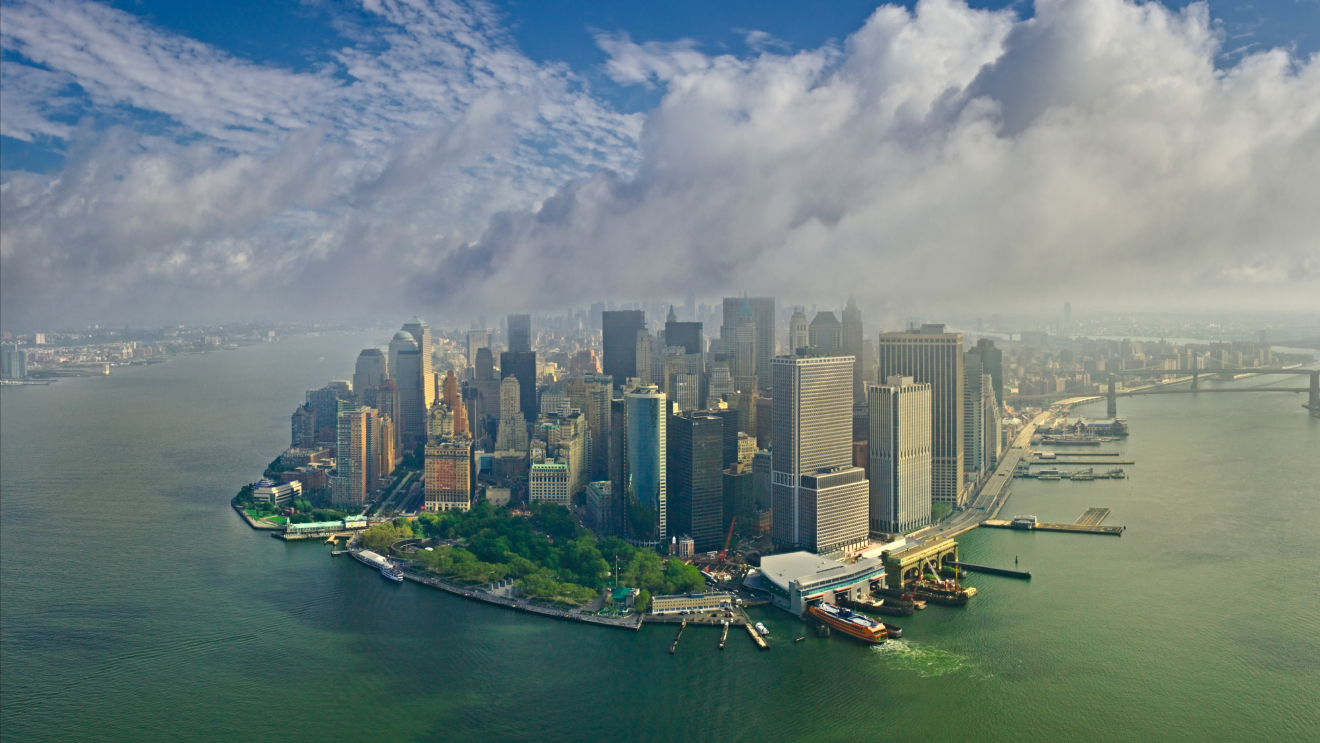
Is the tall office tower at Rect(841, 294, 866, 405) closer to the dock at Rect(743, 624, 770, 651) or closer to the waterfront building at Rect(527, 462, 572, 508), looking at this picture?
the waterfront building at Rect(527, 462, 572, 508)

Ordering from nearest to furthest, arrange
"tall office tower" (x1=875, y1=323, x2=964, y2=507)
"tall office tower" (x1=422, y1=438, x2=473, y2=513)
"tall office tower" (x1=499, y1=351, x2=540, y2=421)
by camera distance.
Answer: "tall office tower" (x1=875, y1=323, x2=964, y2=507)
"tall office tower" (x1=422, y1=438, x2=473, y2=513)
"tall office tower" (x1=499, y1=351, x2=540, y2=421)

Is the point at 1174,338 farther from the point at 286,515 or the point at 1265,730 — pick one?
the point at 286,515

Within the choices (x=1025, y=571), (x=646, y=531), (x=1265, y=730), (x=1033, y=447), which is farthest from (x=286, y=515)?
(x=1033, y=447)

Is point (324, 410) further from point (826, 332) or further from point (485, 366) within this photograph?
point (826, 332)

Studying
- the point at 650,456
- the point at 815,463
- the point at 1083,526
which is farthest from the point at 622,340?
the point at 1083,526

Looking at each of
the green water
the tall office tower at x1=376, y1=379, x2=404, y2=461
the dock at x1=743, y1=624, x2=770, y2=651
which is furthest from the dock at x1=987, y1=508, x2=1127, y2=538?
the tall office tower at x1=376, y1=379, x2=404, y2=461

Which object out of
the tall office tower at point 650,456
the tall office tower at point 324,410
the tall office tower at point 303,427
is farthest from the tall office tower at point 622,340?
the tall office tower at point 650,456

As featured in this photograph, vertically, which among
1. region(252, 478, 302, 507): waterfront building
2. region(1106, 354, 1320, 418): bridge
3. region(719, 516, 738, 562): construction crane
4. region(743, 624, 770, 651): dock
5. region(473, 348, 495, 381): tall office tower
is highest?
region(473, 348, 495, 381): tall office tower
